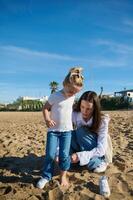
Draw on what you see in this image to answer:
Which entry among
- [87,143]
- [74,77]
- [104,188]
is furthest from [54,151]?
[74,77]

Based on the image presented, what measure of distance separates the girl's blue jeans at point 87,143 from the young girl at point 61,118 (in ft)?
1.83

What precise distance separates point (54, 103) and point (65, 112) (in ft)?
0.63

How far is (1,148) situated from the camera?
7.44m

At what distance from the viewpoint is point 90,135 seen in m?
5.63

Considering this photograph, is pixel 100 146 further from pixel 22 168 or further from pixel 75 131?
pixel 22 168

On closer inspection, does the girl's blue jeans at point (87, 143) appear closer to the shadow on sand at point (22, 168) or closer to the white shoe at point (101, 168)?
the white shoe at point (101, 168)

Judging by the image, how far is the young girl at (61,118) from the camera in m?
4.95

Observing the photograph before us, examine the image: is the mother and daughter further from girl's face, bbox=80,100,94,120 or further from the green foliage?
the green foliage

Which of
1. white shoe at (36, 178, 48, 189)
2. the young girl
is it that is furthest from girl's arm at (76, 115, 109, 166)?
white shoe at (36, 178, 48, 189)

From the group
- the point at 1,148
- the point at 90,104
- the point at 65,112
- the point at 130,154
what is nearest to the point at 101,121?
the point at 90,104

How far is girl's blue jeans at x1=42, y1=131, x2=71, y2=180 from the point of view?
500 cm

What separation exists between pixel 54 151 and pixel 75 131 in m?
0.80

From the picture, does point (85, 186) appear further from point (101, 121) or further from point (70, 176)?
point (101, 121)

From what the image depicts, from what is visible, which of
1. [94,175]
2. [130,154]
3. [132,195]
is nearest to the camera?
[132,195]
